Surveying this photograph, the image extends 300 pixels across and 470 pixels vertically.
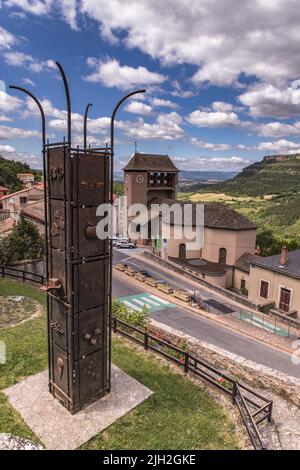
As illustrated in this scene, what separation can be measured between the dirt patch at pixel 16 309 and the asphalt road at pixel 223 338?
390 inches

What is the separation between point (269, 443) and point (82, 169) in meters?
9.04

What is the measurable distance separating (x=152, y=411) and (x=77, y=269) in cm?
476

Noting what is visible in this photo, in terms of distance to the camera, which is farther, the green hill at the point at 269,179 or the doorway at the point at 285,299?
the green hill at the point at 269,179

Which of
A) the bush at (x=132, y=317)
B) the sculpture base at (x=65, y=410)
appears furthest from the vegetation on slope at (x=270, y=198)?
the sculpture base at (x=65, y=410)

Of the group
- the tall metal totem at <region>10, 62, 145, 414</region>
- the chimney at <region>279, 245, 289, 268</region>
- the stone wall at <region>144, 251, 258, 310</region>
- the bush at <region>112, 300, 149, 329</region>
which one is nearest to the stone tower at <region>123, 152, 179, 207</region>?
the stone wall at <region>144, 251, 258, 310</region>

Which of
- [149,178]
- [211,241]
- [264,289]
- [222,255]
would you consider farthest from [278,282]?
[149,178]

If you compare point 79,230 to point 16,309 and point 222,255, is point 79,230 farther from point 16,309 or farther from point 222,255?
point 222,255

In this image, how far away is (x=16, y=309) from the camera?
1549 cm

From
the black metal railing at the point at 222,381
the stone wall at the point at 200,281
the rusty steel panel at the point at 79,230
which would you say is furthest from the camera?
the stone wall at the point at 200,281

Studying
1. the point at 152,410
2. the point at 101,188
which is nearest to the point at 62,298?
the point at 101,188

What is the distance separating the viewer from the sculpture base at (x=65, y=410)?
756 cm

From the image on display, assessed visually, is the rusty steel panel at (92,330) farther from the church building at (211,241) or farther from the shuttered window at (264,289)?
the church building at (211,241)

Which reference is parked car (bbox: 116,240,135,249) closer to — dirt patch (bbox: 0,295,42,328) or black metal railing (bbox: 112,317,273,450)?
dirt patch (bbox: 0,295,42,328)

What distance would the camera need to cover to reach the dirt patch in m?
14.2
